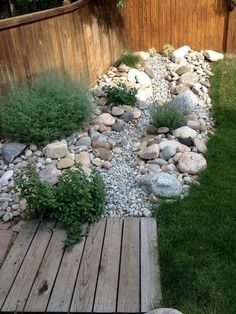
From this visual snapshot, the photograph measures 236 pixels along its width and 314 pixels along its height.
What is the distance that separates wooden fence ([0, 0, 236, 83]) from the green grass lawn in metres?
2.30

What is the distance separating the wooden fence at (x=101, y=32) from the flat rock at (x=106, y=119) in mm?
897

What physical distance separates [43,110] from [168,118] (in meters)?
1.35

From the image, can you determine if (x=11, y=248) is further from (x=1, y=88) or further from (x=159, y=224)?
(x=1, y=88)

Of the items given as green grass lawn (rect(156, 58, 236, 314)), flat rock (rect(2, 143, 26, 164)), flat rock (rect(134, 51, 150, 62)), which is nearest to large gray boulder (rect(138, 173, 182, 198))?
green grass lawn (rect(156, 58, 236, 314))

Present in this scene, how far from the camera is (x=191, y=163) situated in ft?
10.9

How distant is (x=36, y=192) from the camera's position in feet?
9.17

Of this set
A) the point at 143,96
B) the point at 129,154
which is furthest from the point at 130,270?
the point at 143,96

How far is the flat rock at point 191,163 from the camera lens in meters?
3.29

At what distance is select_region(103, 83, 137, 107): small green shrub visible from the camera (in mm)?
4500

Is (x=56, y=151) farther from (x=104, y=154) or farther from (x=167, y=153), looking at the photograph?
(x=167, y=153)

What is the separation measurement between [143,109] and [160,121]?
68cm

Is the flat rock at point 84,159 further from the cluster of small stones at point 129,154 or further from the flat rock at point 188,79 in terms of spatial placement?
the flat rock at point 188,79

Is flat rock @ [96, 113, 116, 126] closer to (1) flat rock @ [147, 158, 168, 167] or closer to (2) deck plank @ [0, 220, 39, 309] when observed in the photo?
(1) flat rock @ [147, 158, 168, 167]

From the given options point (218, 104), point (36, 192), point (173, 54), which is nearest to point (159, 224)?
point (36, 192)
